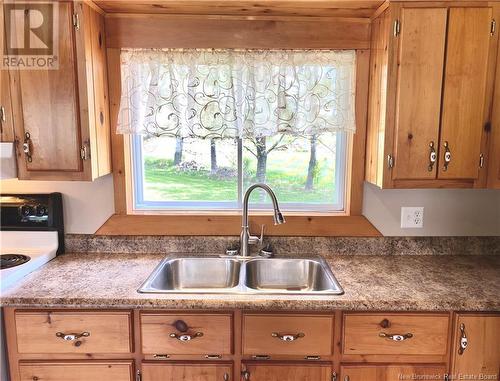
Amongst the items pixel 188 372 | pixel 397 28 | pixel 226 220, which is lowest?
pixel 188 372

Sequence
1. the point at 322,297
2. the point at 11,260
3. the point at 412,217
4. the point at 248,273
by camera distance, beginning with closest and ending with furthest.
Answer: the point at 322,297
the point at 11,260
the point at 248,273
the point at 412,217

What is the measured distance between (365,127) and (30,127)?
158 centimetres

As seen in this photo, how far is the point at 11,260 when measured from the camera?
162cm

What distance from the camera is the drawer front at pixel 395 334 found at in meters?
1.35

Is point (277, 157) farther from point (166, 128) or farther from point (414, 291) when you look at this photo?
point (414, 291)

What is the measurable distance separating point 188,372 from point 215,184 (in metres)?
0.95

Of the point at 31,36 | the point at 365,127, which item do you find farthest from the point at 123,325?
the point at 365,127

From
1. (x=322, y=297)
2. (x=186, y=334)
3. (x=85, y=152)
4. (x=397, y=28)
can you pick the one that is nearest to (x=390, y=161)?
(x=397, y=28)

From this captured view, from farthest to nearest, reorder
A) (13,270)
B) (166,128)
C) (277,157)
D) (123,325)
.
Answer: (277,157) → (166,128) → (13,270) → (123,325)

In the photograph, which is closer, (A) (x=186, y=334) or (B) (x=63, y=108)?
(A) (x=186, y=334)

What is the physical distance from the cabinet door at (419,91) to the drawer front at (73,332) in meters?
1.31

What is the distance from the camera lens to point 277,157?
1944 mm

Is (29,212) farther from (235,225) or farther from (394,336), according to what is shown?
(394,336)

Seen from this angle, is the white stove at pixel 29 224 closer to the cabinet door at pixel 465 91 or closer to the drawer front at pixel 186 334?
the drawer front at pixel 186 334
